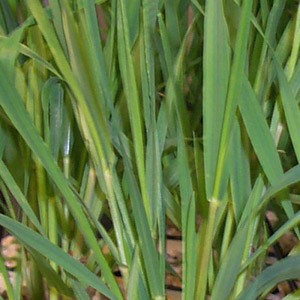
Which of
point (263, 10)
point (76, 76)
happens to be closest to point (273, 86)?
point (263, 10)

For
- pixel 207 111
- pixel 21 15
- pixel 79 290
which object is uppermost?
pixel 21 15

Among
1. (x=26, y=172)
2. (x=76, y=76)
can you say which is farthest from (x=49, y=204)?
(x=76, y=76)

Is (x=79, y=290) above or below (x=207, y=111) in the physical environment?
below

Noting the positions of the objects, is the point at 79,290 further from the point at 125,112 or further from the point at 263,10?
the point at 263,10

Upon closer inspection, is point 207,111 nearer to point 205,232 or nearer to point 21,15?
point 205,232

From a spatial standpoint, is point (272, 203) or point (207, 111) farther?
point (272, 203)

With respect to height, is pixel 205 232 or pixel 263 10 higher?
pixel 263 10
